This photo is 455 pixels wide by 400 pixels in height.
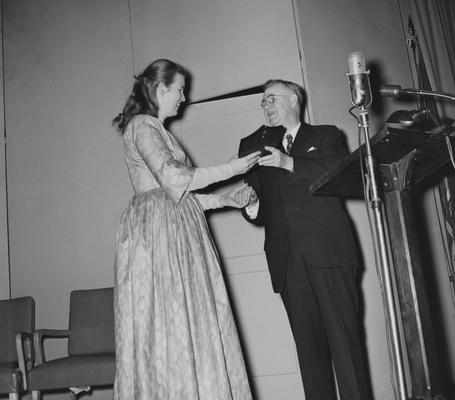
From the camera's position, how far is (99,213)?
436cm

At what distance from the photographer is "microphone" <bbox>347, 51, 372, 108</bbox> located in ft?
6.50

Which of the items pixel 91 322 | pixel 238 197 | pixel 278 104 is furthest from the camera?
pixel 91 322

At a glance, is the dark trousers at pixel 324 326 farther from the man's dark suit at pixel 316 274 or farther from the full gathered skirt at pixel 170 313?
the full gathered skirt at pixel 170 313

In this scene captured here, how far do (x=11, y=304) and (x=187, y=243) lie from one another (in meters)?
2.11

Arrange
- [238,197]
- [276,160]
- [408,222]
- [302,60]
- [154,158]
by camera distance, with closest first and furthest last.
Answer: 1. [408,222]
2. [154,158]
3. [276,160]
4. [238,197]
5. [302,60]

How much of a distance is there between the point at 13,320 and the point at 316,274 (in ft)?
7.73

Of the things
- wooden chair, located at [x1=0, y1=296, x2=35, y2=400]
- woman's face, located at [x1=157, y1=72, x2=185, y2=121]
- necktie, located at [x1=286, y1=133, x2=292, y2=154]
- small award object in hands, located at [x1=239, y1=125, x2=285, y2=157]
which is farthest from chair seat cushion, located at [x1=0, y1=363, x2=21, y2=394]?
necktie, located at [x1=286, y1=133, x2=292, y2=154]

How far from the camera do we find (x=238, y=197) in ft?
10.0

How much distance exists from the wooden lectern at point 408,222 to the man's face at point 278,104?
3.44ft

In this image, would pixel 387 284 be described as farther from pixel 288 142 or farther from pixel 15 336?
pixel 15 336

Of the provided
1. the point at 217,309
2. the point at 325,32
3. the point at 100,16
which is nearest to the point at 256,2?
the point at 325,32

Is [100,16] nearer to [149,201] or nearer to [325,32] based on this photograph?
[325,32]

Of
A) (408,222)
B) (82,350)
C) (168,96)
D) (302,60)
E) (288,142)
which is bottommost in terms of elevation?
(82,350)

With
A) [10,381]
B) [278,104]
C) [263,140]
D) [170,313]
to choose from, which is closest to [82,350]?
[10,381]
